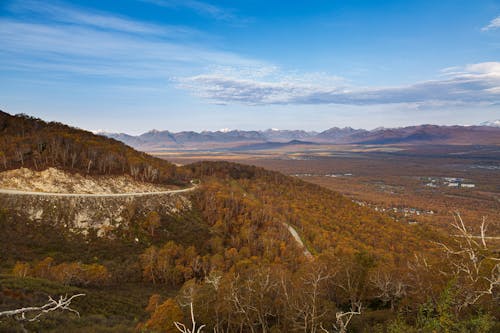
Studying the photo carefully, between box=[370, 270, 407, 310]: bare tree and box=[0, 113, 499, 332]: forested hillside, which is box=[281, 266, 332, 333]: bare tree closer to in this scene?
box=[0, 113, 499, 332]: forested hillside

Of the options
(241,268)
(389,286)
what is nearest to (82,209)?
(241,268)

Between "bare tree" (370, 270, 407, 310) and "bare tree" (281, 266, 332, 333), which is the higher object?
"bare tree" (281, 266, 332, 333)

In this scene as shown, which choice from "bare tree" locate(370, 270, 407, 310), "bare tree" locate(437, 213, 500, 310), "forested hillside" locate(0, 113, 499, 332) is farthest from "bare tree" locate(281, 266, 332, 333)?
"bare tree" locate(437, 213, 500, 310)

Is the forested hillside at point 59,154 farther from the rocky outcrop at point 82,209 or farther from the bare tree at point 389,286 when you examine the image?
the bare tree at point 389,286

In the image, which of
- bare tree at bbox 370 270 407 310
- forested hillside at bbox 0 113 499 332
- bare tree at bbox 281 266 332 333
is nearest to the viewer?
forested hillside at bbox 0 113 499 332

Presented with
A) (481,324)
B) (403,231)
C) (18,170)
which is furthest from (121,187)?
(403,231)

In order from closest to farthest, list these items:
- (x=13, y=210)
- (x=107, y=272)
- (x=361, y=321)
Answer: (x=361, y=321) → (x=107, y=272) → (x=13, y=210)

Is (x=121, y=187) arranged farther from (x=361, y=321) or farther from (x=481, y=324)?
(x=481, y=324)
